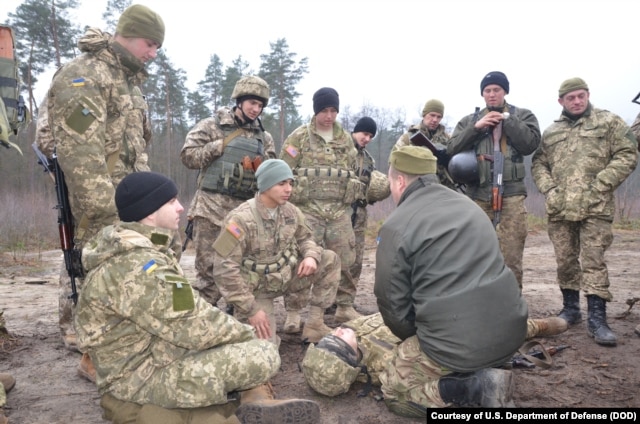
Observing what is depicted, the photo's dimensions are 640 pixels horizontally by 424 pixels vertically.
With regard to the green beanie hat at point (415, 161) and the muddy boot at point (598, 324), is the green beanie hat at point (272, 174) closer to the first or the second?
the green beanie hat at point (415, 161)

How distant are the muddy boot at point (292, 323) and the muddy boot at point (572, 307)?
281 cm

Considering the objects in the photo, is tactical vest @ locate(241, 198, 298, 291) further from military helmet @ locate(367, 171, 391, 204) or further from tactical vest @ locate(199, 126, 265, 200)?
military helmet @ locate(367, 171, 391, 204)

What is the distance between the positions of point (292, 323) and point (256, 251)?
1.06 meters

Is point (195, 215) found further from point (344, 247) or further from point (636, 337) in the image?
point (636, 337)

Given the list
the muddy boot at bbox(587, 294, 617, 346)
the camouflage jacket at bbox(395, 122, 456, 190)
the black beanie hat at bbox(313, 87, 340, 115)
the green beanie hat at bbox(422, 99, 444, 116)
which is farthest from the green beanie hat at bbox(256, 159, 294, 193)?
the muddy boot at bbox(587, 294, 617, 346)

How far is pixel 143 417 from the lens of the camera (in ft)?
7.89

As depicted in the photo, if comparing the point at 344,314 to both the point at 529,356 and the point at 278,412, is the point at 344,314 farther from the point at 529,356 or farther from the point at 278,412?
the point at 278,412

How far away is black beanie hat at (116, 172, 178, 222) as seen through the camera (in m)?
2.60

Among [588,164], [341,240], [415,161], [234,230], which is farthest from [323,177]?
[588,164]

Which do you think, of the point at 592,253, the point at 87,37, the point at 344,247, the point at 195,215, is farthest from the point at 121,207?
the point at 592,253

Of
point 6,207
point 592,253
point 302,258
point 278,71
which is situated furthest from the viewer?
point 278,71

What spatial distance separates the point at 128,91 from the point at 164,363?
2.30m

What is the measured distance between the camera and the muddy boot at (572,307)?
194 inches

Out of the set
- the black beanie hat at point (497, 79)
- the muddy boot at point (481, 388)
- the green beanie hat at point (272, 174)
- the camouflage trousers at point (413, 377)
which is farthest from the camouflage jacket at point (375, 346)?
the black beanie hat at point (497, 79)
